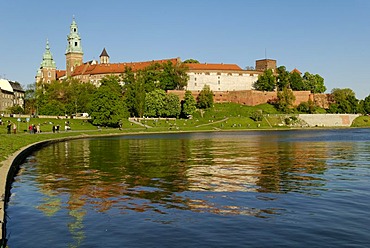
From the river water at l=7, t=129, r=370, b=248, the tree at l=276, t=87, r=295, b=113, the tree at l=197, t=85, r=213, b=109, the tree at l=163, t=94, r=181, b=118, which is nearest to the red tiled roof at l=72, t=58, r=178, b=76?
the tree at l=197, t=85, r=213, b=109

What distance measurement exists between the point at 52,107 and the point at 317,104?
282ft

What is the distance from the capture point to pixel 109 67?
543ft

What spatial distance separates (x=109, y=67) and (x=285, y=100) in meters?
64.3

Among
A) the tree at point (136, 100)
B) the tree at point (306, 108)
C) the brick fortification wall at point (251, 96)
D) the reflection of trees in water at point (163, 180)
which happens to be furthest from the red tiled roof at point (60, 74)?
the reflection of trees in water at point (163, 180)

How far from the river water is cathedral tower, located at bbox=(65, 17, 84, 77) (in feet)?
498

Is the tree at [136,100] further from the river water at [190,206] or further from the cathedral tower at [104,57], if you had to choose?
the cathedral tower at [104,57]

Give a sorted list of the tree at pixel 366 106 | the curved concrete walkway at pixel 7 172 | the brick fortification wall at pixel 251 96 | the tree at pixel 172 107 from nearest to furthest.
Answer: the curved concrete walkway at pixel 7 172 < the tree at pixel 172 107 < the brick fortification wall at pixel 251 96 < the tree at pixel 366 106

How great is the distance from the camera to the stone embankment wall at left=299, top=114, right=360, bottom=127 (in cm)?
13600

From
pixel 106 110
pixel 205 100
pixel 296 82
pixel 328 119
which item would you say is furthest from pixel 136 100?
pixel 296 82

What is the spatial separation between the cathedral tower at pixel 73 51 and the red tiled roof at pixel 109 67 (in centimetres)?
283

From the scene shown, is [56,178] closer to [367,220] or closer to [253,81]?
[367,220]

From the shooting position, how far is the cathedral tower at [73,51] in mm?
172500

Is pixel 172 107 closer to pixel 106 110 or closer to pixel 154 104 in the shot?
pixel 154 104

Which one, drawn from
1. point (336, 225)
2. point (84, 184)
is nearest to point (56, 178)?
point (84, 184)
